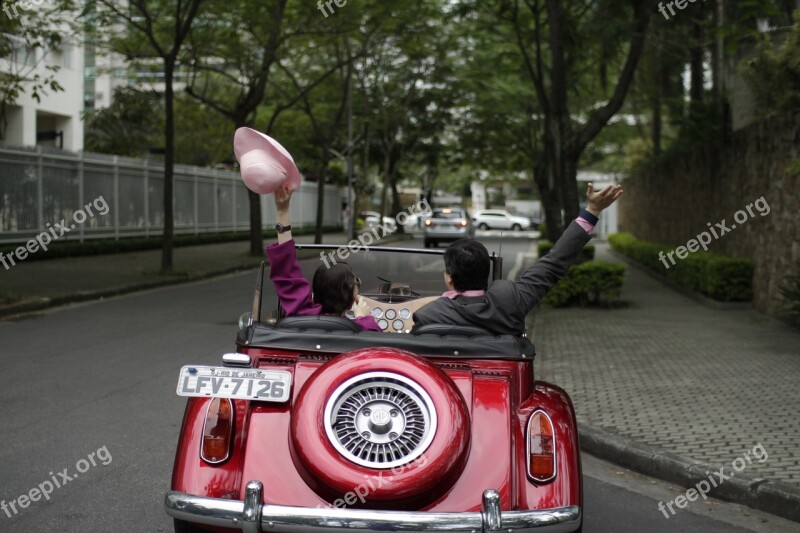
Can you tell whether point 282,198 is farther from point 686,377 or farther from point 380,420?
point 686,377

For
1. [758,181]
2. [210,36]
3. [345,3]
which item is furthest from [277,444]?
[210,36]

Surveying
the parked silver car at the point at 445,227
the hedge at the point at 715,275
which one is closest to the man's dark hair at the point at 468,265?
the hedge at the point at 715,275

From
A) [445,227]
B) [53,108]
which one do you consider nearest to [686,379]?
[445,227]

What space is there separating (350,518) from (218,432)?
0.76 m

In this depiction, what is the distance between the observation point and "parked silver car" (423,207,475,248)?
35969 millimetres

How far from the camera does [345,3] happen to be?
67.3 ft

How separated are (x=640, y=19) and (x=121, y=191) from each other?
1752cm

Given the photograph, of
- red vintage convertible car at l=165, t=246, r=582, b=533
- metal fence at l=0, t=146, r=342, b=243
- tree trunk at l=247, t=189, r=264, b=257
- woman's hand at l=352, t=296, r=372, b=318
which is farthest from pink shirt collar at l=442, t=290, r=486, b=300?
tree trunk at l=247, t=189, r=264, b=257

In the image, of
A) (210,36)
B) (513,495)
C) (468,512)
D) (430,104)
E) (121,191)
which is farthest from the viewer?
(430,104)

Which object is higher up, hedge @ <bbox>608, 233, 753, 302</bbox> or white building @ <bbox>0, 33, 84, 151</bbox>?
white building @ <bbox>0, 33, 84, 151</bbox>

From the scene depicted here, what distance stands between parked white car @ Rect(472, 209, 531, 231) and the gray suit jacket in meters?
61.6

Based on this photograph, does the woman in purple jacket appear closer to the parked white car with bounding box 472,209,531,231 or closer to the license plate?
the license plate

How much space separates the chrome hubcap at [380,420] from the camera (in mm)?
3225

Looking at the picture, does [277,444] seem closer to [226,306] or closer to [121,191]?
[226,306]
